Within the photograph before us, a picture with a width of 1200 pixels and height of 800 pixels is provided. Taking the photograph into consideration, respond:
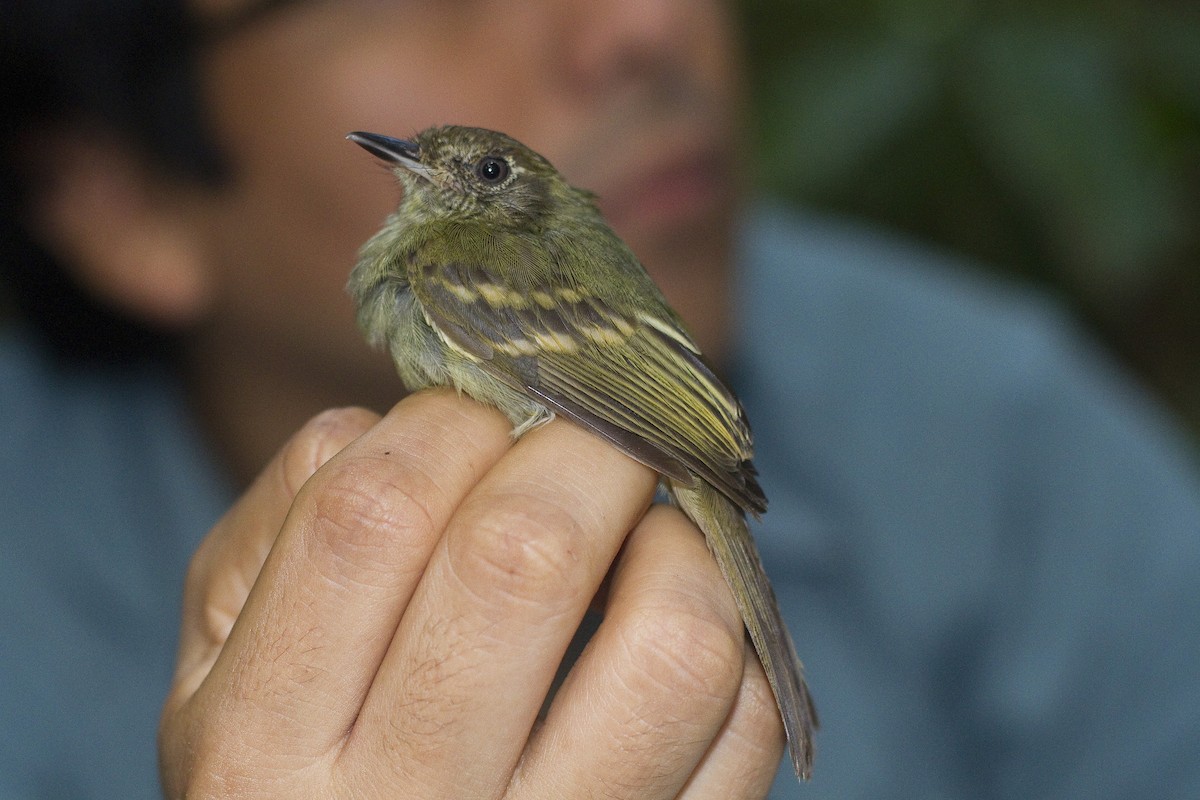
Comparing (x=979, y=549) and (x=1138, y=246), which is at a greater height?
(x=1138, y=246)

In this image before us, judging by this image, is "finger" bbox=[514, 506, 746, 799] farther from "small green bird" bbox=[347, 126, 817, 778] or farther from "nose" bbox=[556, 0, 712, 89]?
"nose" bbox=[556, 0, 712, 89]

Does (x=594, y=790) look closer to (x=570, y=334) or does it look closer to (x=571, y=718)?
(x=571, y=718)

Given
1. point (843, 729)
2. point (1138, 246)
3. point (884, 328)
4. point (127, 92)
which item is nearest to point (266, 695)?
point (127, 92)

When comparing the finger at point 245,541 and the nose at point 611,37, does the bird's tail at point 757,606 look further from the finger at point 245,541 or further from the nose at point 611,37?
the nose at point 611,37

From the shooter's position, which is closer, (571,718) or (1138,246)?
(571,718)

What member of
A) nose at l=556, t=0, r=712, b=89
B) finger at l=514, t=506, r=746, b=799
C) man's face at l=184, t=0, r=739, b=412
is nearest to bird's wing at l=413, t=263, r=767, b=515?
finger at l=514, t=506, r=746, b=799

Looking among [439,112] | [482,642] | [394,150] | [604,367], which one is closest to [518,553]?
[482,642]
